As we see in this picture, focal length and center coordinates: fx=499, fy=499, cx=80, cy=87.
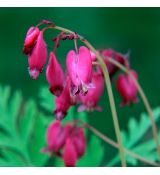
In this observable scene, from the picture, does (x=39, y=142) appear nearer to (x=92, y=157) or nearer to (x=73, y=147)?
(x=92, y=157)

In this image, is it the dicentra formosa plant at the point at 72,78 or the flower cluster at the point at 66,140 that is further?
the flower cluster at the point at 66,140

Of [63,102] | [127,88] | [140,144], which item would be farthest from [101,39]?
[63,102]

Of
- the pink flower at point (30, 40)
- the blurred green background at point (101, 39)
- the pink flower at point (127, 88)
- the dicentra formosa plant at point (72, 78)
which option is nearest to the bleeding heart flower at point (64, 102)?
the dicentra formosa plant at point (72, 78)

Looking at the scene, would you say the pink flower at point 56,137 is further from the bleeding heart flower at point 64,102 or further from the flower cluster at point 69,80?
the bleeding heart flower at point 64,102

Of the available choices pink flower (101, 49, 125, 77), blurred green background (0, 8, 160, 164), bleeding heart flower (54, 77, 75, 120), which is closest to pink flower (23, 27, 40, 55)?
bleeding heart flower (54, 77, 75, 120)

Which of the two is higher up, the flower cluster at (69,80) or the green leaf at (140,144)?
the flower cluster at (69,80)
